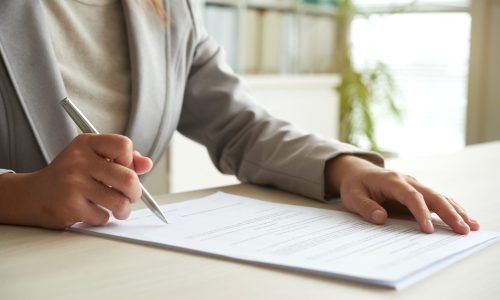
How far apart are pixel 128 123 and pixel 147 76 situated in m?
0.08

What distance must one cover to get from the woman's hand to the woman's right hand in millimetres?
270

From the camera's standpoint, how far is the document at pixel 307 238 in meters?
0.59

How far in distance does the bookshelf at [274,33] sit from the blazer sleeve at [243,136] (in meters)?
1.93

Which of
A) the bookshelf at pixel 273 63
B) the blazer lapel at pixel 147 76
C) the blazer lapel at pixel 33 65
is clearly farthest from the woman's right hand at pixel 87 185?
the bookshelf at pixel 273 63

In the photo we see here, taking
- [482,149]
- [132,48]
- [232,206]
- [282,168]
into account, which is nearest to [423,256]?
[232,206]

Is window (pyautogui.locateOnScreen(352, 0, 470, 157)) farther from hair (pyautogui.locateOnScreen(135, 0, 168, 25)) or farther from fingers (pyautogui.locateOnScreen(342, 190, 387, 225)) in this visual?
fingers (pyautogui.locateOnScreen(342, 190, 387, 225))

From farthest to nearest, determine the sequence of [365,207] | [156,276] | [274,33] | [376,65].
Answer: [376,65] < [274,33] < [365,207] < [156,276]

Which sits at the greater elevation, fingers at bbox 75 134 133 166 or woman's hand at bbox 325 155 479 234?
fingers at bbox 75 134 133 166

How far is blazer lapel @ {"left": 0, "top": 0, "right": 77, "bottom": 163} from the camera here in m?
0.92

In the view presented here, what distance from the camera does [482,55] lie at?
3.57 meters

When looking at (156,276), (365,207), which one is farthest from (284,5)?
(156,276)

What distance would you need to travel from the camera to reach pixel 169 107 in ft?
3.66

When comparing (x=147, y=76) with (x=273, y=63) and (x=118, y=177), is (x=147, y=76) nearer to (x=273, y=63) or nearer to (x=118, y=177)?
(x=118, y=177)

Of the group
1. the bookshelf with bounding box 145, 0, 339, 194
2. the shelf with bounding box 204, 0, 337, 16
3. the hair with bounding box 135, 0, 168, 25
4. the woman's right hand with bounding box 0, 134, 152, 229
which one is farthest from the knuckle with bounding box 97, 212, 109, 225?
the shelf with bounding box 204, 0, 337, 16
